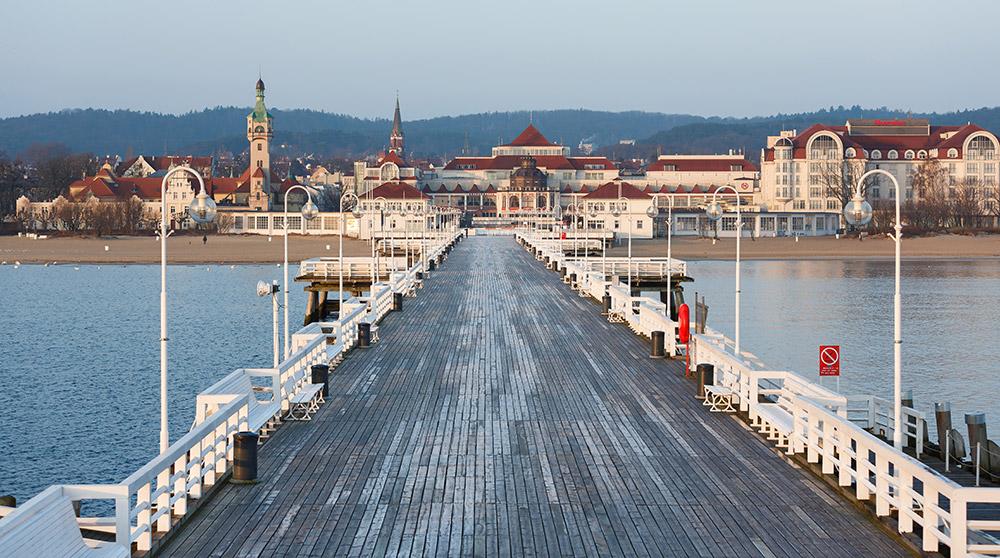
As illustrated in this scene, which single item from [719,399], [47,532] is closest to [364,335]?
[719,399]

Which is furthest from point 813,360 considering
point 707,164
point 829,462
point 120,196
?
point 707,164

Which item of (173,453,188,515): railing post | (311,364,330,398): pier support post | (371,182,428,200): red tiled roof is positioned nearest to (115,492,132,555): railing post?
(173,453,188,515): railing post

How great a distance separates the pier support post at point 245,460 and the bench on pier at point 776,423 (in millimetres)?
6493

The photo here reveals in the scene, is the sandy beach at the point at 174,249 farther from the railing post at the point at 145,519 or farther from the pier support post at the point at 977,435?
the railing post at the point at 145,519

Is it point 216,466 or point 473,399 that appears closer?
point 216,466

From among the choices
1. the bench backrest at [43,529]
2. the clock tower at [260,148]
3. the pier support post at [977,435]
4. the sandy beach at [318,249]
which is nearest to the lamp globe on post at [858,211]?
the pier support post at [977,435]

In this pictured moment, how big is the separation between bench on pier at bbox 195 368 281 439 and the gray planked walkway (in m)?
0.35

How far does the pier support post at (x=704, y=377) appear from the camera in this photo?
19.4m

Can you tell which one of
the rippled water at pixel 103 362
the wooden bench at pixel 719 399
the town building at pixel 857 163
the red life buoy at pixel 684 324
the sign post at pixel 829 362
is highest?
the town building at pixel 857 163

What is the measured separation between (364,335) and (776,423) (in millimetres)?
12405

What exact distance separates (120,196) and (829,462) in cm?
14794

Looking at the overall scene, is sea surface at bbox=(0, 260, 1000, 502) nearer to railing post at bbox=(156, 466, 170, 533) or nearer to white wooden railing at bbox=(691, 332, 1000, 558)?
railing post at bbox=(156, 466, 170, 533)

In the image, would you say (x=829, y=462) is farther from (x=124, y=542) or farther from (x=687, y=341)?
(x=687, y=341)

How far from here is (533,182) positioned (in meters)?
172
